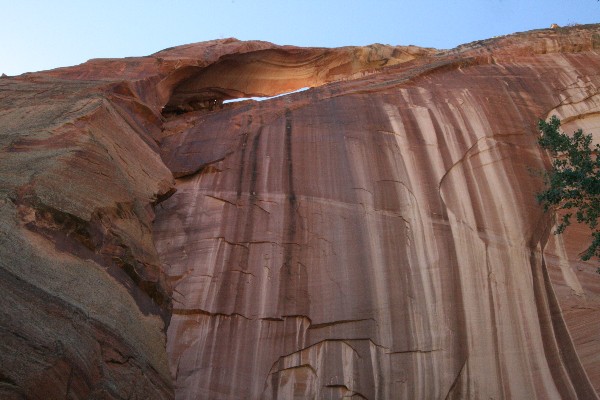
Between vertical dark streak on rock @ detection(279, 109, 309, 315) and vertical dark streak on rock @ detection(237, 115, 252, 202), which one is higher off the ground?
vertical dark streak on rock @ detection(237, 115, 252, 202)

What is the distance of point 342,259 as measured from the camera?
13.0 metres

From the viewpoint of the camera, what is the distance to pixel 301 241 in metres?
13.3

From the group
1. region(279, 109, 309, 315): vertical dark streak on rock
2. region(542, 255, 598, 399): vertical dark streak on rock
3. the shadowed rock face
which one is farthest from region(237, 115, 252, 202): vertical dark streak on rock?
region(542, 255, 598, 399): vertical dark streak on rock

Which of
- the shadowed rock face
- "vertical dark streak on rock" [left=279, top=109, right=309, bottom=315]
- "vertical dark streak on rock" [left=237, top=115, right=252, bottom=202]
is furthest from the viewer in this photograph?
"vertical dark streak on rock" [left=237, top=115, right=252, bottom=202]

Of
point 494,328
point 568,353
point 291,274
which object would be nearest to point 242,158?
point 291,274

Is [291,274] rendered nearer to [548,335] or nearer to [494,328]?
[494,328]

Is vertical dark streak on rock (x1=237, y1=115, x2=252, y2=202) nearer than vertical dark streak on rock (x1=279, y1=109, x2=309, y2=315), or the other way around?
vertical dark streak on rock (x1=279, y1=109, x2=309, y2=315)

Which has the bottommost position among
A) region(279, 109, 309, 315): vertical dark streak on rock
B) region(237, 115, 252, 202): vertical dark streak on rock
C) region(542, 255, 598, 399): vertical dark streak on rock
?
region(542, 255, 598, 399): vertical dark streak on rock

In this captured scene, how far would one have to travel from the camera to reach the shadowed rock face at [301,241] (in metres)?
9.42

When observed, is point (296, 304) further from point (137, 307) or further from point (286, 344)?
point (137, 307)

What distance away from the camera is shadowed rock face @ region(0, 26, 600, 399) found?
942 cm

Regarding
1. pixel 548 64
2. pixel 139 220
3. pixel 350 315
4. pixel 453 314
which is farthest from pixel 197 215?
pixel 548 64

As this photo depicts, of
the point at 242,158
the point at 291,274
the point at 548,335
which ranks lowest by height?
the point at 548,335

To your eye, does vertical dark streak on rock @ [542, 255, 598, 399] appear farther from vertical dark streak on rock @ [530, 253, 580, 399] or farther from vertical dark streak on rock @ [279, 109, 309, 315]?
vertical dark streak on rock @ [279, 109, 309, 315]
